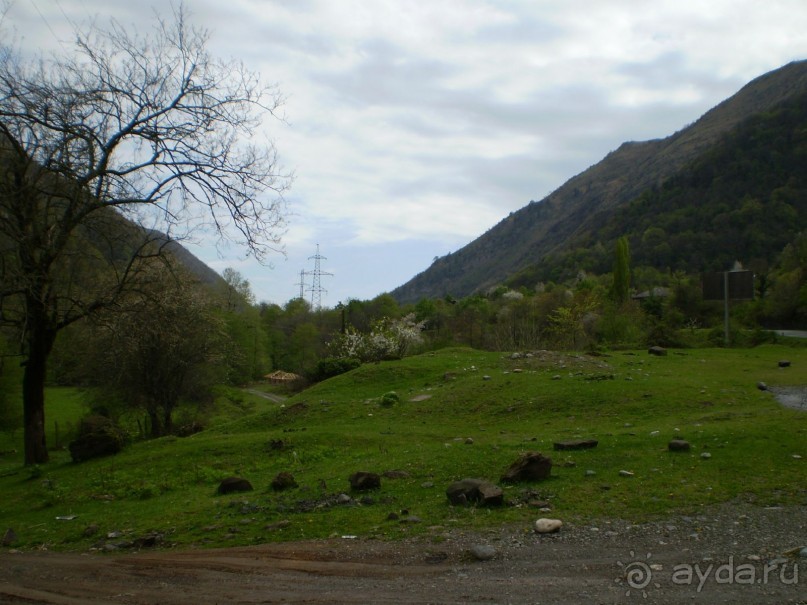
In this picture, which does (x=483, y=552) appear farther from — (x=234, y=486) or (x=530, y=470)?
(x=234, y=486)

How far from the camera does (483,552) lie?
6156 mm

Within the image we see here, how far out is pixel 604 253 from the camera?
11469 cm

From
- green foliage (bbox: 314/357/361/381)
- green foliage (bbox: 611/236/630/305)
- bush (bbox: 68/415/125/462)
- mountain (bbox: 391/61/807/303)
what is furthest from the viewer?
mountain (bbox: 391/61/807/303)

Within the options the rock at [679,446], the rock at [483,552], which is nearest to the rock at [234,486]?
the rock at [483,552]

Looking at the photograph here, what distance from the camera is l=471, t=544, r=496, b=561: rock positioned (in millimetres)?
6117

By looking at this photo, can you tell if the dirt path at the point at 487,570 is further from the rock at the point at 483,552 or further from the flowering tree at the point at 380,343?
the flowering tree at the point at 380,343

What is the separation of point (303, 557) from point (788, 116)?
398 ft

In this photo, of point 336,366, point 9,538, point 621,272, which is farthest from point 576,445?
point 621,272

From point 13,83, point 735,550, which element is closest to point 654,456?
point 735,550

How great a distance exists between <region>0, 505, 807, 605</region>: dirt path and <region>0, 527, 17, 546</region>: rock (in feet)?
5.86

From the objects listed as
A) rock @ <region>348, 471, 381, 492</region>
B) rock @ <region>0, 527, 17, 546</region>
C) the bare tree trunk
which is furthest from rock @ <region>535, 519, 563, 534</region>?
the bare tree trunk

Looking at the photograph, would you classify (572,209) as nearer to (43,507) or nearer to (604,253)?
(604,253)

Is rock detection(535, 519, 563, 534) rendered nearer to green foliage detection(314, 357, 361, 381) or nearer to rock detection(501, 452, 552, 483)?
rock detection(501, 452, 552, 483)

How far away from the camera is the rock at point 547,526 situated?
6.71 metres
